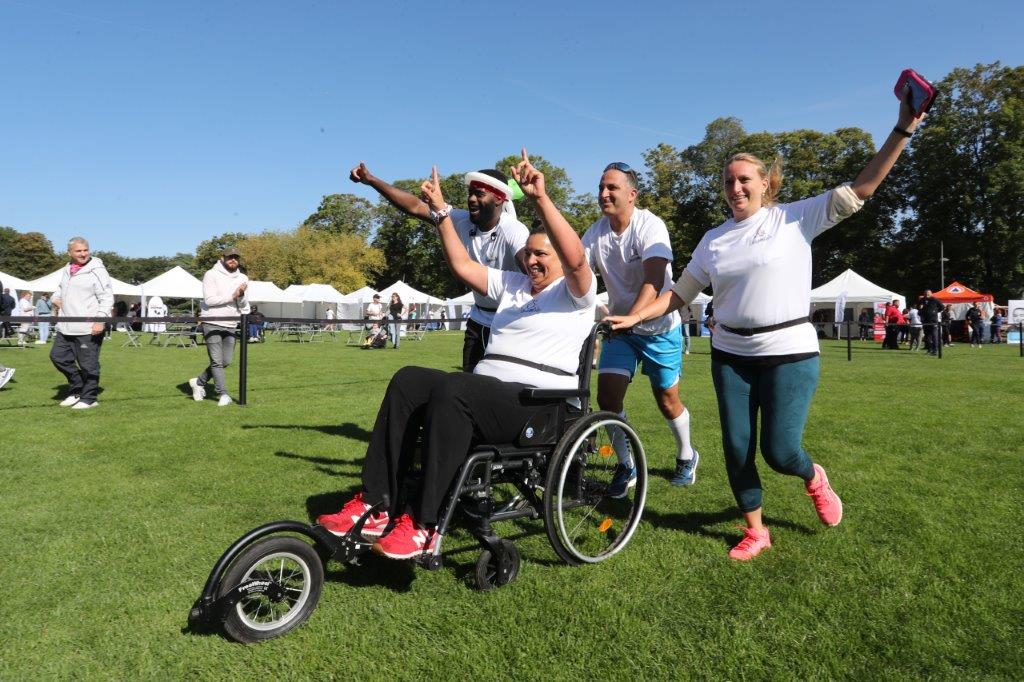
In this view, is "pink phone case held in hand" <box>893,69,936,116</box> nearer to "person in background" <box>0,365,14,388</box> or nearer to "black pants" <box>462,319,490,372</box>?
"black pants" <box>462,319,490,372</box>

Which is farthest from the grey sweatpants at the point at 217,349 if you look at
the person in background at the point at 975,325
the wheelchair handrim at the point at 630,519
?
the person in background at the point at 975,325

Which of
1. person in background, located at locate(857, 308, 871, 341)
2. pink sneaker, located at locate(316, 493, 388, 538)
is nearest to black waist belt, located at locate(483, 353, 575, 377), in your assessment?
pink sneaker, located at locate(316, 493, 388, 538)

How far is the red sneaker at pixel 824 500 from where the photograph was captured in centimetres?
368

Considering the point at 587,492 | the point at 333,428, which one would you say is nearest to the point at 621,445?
the point at 587,492

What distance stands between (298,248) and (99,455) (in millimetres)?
61700

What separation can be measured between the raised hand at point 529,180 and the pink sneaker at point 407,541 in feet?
4.63

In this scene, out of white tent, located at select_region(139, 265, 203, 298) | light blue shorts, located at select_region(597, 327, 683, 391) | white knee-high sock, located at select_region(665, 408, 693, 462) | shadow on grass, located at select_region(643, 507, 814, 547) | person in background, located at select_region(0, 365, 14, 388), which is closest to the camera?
→ shadow on grass, located at select_region(643, 507, 814, 547)

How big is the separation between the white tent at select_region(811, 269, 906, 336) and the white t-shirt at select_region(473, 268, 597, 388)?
2954cm

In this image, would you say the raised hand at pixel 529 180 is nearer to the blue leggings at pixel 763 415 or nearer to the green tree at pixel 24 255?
the blue leggings at pixel 763 415

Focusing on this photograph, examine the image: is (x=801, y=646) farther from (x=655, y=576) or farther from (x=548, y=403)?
(x=548, y=403)

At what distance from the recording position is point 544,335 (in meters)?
3.33

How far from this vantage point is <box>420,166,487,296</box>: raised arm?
3.52 metres

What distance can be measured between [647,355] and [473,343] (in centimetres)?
118

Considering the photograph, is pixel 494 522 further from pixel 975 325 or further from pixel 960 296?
pixel 960 296
